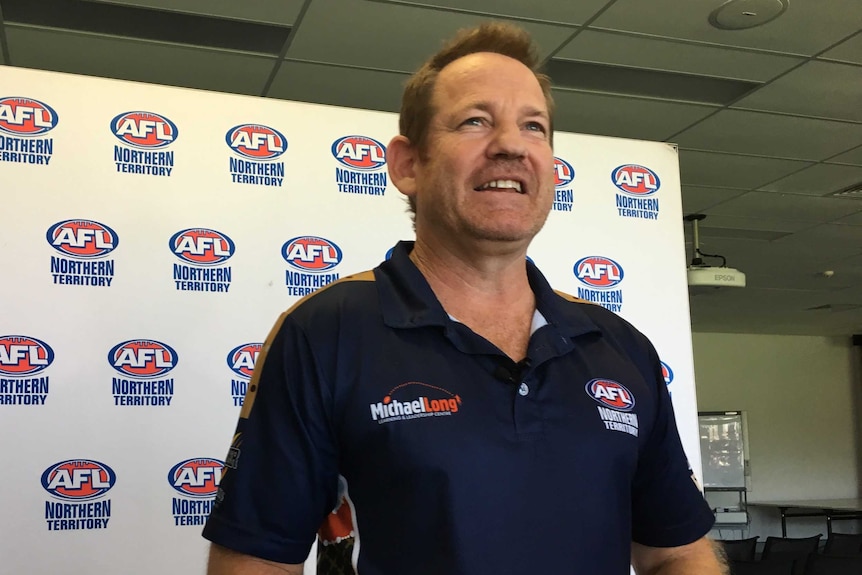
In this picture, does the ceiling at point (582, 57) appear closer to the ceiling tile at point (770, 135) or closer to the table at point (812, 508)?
the ceiling tile at point (770, 135)

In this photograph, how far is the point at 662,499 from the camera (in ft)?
3.68

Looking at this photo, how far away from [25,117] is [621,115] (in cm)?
280

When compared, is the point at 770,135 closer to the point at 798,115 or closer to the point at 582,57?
the point at 798,115

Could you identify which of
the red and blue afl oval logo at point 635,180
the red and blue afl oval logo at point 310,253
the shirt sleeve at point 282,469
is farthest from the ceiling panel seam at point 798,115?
the shirt sleeve at point 282,469

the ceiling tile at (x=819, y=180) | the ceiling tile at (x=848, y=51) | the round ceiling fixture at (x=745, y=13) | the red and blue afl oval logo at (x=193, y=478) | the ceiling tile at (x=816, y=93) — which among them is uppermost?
the round ceiling fixture at (x=745, y=13)

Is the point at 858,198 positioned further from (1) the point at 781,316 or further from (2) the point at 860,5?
(1) the point at 781,316

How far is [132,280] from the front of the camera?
2.17 metres

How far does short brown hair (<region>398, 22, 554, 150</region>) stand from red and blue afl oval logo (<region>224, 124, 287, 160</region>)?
3.90 feet

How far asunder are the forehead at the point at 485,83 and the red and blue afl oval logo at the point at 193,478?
1.36 metres

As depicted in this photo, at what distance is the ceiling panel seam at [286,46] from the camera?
3.03 m

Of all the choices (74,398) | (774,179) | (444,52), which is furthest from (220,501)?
(774,179)

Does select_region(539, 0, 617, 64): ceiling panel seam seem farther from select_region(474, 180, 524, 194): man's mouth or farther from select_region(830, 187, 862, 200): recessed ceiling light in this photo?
select_region(830, 187, 862, 200): recessed ceiling light

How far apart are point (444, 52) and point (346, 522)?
69 centimetres

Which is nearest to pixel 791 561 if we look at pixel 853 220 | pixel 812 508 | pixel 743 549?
pixel 743 549
